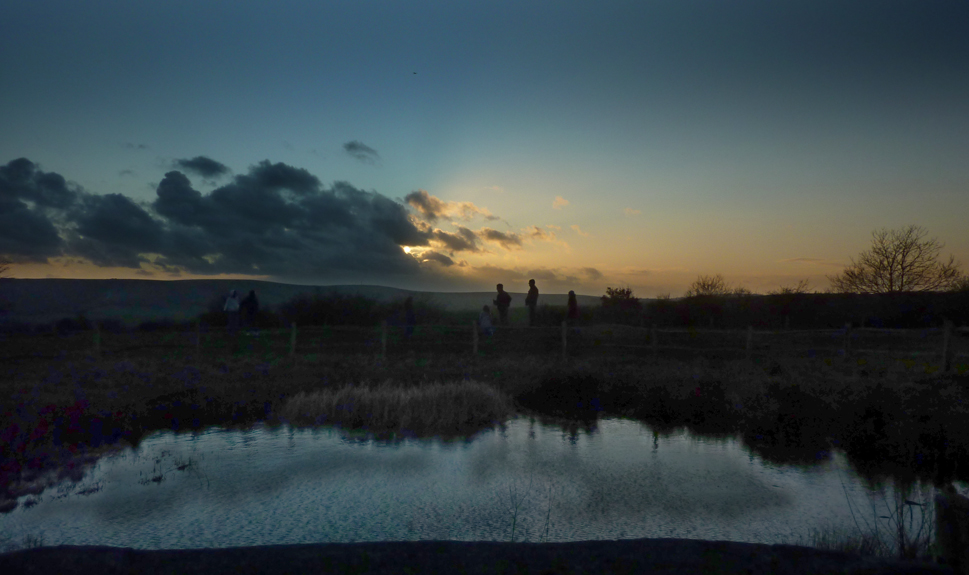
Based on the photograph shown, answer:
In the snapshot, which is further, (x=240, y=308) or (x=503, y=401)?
(x=240, y=308)

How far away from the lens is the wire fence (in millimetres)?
20875

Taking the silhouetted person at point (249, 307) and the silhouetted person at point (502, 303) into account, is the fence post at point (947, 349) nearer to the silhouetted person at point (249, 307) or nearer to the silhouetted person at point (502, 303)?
the silhouetted person at point (502, 303)

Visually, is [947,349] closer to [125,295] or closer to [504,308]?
[504,308]

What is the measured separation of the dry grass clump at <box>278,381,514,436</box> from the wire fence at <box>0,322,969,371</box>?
8210 mm

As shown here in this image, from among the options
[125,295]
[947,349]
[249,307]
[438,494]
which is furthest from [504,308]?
[125,295]

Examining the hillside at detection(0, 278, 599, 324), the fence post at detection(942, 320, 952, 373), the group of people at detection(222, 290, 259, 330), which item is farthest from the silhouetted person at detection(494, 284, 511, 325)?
the hillside at detection(0, 278, 599, 324)

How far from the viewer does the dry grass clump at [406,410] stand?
1048 centimetres

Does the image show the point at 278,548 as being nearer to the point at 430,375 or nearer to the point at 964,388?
the point at 430,375

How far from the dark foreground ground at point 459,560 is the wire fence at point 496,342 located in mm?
15757

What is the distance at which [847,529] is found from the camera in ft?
18.3

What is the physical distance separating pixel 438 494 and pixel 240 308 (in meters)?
22.8

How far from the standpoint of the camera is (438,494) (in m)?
6.64

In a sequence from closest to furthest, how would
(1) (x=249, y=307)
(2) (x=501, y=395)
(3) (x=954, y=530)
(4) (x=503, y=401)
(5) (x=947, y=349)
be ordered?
(3) (x=954, y=530)
(4) (x=503, y=401)
(2) (x=501, y=395)
(5) (x=947, y=349)
(1) (x=249, y=307)

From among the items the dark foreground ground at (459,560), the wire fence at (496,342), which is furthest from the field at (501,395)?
the dark foreground ground at (459,560)
